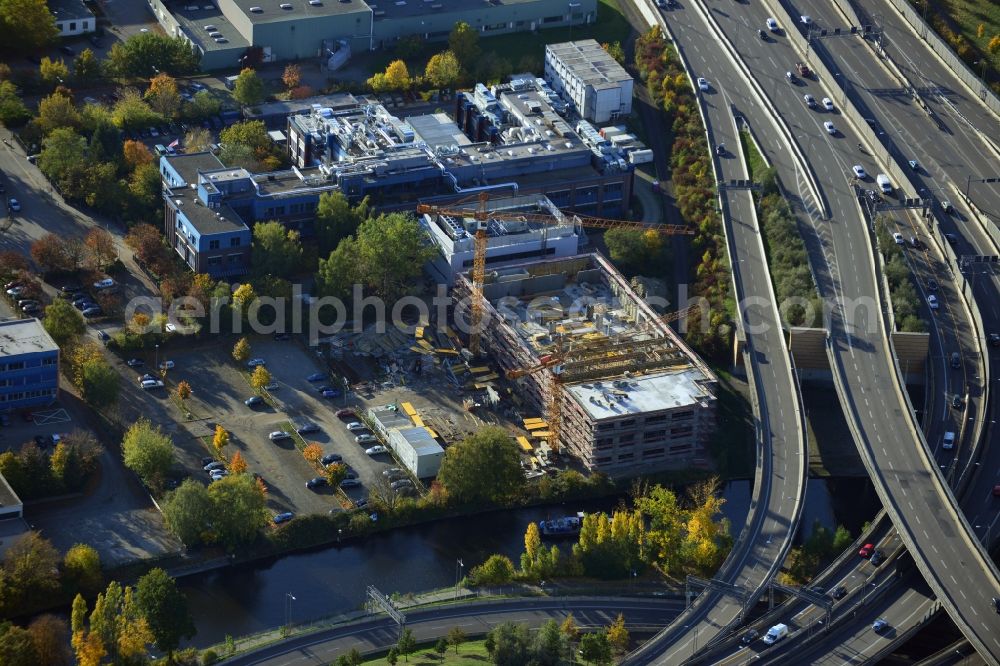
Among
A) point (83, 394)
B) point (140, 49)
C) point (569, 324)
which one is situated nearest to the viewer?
point (83, 394)

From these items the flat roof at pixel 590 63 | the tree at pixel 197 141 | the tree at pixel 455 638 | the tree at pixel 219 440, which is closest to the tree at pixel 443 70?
the flat roof at pixel 590 63

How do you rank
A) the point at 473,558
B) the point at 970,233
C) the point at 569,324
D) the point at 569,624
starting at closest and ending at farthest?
the point at 569,624, the point at 473,558, the point at 569,324, the point at 970,233

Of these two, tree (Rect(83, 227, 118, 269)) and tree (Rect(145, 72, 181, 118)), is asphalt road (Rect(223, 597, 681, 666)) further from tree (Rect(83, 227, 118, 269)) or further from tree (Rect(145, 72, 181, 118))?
tree (Rect(145, 72, 181, 118))

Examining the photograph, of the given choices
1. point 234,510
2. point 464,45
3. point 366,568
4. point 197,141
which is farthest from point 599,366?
point 464,45

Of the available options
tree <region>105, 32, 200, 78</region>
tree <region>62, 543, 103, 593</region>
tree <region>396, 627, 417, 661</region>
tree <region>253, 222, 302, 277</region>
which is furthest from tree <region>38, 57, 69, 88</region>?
tree <region>396, 627, 417, 661</region>

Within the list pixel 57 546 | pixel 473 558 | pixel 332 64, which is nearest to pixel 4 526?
pixel 57 546

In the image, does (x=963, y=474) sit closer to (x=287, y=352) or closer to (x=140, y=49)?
(x=287, y=352)
